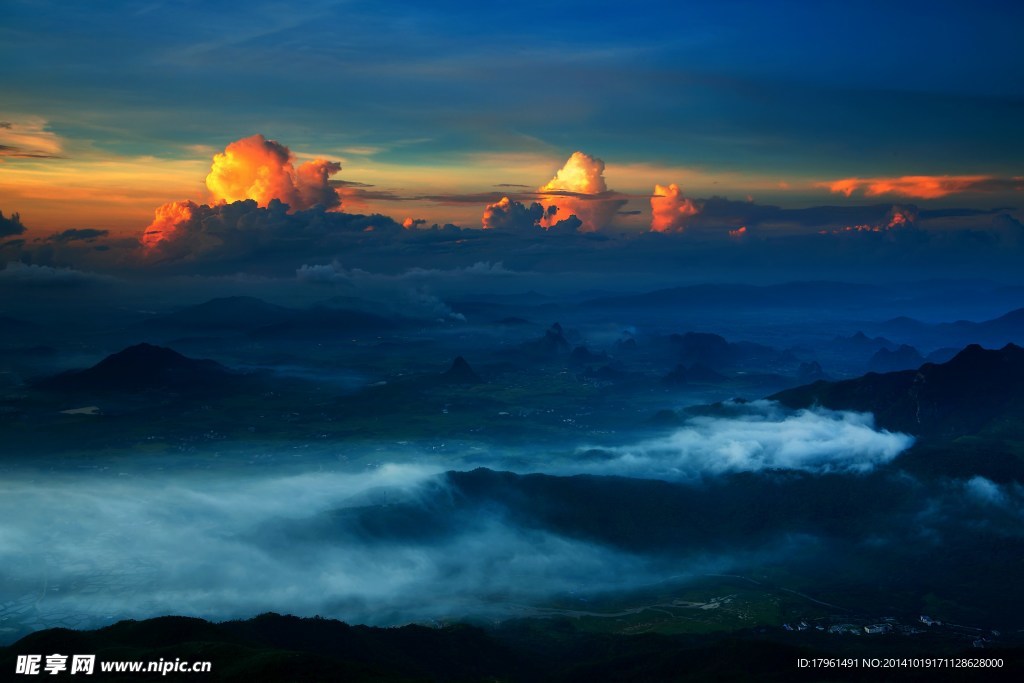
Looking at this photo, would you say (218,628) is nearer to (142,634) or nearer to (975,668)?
(142,634)

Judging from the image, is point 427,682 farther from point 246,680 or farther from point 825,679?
point 825,679

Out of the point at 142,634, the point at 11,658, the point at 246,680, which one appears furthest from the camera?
the point at 142,634

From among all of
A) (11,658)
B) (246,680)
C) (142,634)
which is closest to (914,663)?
(246,680)

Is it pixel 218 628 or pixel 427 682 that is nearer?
pixel 427 682

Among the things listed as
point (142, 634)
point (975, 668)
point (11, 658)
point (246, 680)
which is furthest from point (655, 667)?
point (11, 658)

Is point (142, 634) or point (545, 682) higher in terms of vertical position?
point (142, 634)

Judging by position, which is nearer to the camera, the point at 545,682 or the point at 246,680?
the point at 246,680

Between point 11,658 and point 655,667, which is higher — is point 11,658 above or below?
above

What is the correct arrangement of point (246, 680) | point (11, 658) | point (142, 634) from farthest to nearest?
point (142, 634) < point (11, 658) < point (246, 680)
